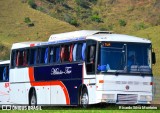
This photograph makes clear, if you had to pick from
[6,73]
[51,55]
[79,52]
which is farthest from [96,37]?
[6,73]

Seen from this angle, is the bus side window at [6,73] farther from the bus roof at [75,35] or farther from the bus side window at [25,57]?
the bus roof at [75,35]

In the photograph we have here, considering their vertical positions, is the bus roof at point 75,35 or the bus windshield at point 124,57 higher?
the bus roof at point 75,35

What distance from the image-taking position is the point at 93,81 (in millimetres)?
31141

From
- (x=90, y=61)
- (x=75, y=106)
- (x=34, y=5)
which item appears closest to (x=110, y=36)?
(x=90, y=61)

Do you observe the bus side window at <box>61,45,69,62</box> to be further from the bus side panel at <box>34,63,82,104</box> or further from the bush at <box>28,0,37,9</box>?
the bush at <box>28,0,37,9</box>

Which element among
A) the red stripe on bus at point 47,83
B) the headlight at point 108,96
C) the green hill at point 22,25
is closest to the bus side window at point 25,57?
the red stripe on bus at point 47,83

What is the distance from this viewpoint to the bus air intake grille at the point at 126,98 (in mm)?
31177

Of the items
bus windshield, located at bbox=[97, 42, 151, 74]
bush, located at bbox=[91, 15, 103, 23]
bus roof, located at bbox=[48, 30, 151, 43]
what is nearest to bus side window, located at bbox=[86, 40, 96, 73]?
bus roof, located at bbox=[48, 30, 151, 43]

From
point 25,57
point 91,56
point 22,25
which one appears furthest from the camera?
point 22,25

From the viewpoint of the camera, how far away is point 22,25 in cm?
10100

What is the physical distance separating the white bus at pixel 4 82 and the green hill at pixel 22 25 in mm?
40585

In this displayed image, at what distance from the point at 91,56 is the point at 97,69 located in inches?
31.6

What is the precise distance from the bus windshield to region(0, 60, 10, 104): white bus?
481 inches

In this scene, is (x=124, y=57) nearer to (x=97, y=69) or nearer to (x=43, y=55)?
(x=97, y=69)
